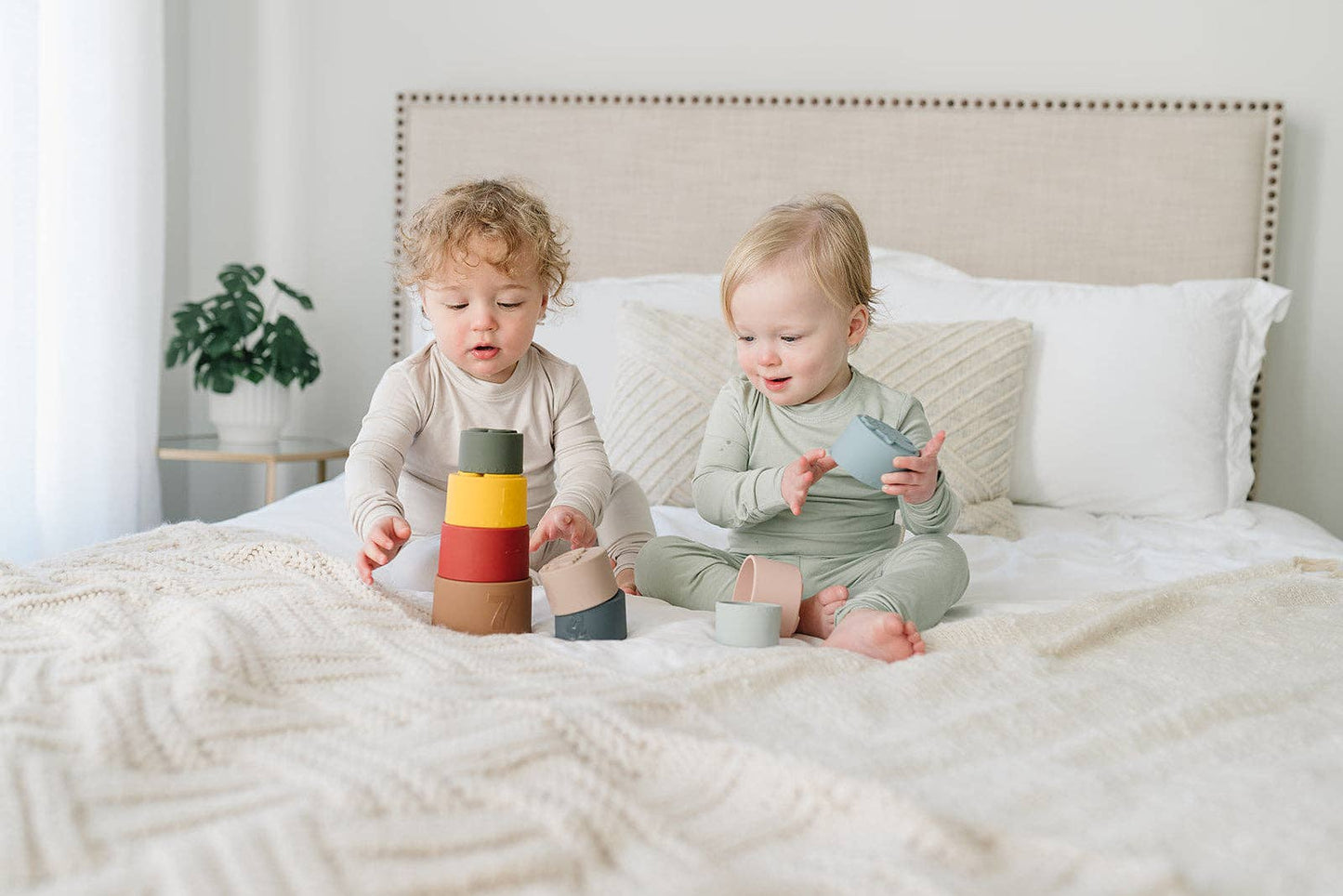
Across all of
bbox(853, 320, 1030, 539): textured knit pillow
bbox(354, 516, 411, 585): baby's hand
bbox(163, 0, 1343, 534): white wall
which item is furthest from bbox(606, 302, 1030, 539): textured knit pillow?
bbox(163, 0, 1343, 534): white wall

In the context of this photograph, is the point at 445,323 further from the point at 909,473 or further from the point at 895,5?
the point at 895,5

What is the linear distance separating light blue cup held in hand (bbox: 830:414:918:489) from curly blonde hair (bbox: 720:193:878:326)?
0.24m

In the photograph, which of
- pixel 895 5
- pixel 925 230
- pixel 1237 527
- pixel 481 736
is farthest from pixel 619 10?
pixel 481 736

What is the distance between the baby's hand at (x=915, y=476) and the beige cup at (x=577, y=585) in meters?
0.34

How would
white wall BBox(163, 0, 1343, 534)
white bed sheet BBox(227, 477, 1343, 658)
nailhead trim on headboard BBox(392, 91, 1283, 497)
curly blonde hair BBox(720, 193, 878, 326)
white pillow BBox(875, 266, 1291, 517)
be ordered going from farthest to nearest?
1. white wall BBox(163, 0, 1343, 534)
2. nailhead trim on headboard BBox(392, 91, 1283, 497)
3. white pillow BBox(875, 266, 1291, 517)
4. curly blonde hair BBox(720, 193, 878, 326)
5. white bed sheet BBox(227, 477, 1343, 658)

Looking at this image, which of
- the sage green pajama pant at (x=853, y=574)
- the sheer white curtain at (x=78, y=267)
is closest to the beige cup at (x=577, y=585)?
the sage green pajama pant at (x=853, y=574)

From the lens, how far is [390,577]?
1.35 meters

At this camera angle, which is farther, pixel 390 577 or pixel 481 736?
pixel 390 577

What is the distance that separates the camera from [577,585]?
1100mm

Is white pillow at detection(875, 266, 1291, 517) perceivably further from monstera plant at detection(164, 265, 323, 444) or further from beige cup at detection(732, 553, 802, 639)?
→ monstera plant at detection(164, 265, 323, 444)

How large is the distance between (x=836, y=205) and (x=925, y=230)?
1.12 meters

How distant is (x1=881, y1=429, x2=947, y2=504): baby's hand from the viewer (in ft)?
4.05

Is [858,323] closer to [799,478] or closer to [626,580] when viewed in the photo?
[799,478]

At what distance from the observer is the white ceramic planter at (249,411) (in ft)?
8.54
